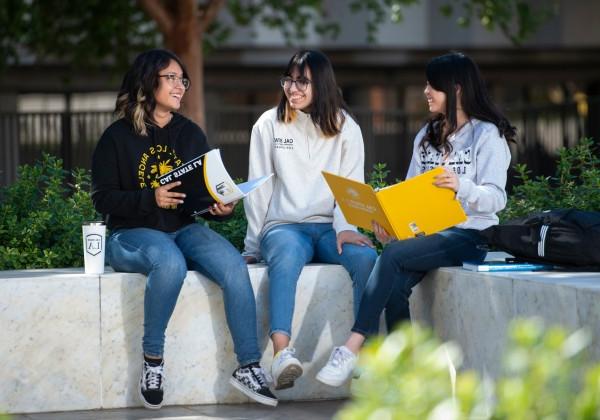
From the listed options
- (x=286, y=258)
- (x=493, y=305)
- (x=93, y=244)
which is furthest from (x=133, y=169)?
(x=493, y=305)

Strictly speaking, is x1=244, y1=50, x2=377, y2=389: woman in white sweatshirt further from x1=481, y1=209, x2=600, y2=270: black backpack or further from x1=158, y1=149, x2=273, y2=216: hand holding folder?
x1=481, y1=209, x2=600, y2=270: black backpack

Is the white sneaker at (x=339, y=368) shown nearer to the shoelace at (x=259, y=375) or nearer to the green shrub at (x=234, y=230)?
the shoelace at (x=259, y=375)

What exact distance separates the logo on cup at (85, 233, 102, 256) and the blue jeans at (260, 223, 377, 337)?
0.77 m

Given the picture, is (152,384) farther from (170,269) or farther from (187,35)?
(187,35)

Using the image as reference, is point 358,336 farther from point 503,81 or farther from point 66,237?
point 503,81

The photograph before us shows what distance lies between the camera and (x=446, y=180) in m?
4.97

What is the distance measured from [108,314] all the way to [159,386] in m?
0.43

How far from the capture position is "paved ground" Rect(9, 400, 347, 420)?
5254 mm

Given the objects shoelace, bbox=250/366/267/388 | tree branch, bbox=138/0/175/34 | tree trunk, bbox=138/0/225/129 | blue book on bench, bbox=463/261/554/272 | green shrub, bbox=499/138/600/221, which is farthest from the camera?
tree trunk, bbox=138/0/225/129

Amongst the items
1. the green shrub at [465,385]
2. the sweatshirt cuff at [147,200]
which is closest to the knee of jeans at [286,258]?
the sweatshirt cuff at [147,200]

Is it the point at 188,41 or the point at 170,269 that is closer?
the point at 170,269

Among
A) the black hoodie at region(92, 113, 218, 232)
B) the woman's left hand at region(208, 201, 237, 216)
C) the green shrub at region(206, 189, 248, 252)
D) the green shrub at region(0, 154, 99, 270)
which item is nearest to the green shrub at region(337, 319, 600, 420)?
the woman's left hand at region(208, 201, 237, 216)

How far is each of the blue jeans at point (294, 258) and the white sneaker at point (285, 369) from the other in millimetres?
139

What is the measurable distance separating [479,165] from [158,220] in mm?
1493
